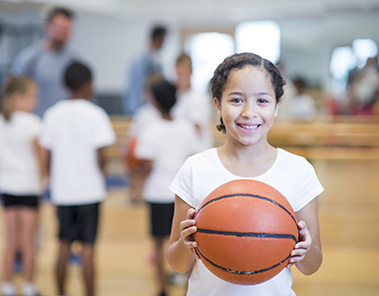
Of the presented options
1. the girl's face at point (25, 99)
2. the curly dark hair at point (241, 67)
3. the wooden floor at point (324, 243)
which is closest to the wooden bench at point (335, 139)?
the wooden floor at point (324, 243)

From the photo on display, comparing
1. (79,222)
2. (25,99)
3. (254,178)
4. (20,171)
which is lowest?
(79,222)

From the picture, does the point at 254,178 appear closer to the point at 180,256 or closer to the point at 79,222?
the point at 180,256

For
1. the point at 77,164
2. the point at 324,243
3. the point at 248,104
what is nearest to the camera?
the point at 248,104

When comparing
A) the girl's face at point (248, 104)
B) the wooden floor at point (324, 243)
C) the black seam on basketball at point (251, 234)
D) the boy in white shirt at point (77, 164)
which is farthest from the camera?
the wooden floor at point (324, 243)

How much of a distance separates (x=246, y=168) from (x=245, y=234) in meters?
0.23

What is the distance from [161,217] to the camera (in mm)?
3025

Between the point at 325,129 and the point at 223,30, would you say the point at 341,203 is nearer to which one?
the point at 325,129

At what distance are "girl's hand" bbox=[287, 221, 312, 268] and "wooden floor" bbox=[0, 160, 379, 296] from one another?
2.04 meters

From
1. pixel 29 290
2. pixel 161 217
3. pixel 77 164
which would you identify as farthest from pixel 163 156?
pixel 29 290

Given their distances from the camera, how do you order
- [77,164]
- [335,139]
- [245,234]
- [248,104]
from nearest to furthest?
[245,234]
[248,104]
[77,164]
[335,139]

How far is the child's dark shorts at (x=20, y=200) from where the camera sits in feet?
10.1

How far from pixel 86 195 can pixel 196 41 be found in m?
7.09

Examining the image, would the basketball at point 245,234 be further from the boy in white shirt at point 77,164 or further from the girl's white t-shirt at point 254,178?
the boy in white shirt at point 77,164

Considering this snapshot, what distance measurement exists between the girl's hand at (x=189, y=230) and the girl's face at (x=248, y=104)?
0.78 feet
